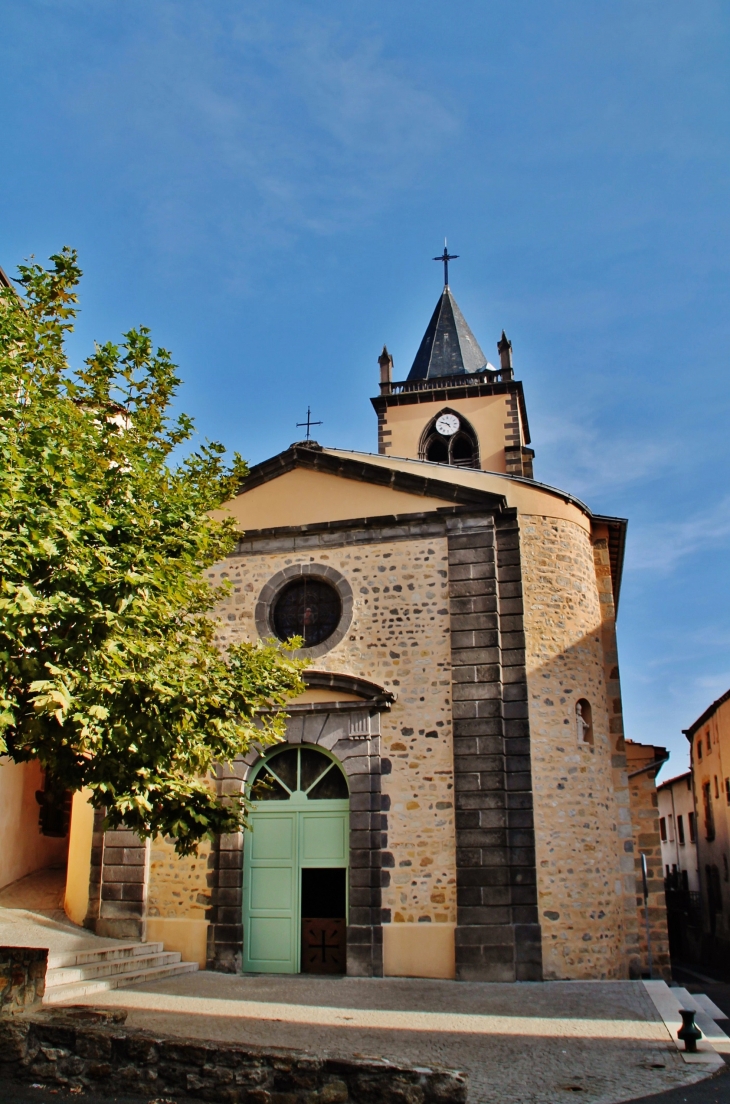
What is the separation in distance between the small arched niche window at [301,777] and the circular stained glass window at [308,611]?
149cm

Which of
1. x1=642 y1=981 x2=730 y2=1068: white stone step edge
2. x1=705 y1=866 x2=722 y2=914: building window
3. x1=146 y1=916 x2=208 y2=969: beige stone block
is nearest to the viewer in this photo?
x1=642 y1=981 x2=730 y2=1068: white stone step edge

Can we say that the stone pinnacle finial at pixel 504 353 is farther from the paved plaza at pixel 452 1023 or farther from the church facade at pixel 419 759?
the paved plaza at pixel 452 1023

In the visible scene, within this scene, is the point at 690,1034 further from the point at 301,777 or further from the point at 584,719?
the point at 301,777

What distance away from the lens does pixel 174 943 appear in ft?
36.7

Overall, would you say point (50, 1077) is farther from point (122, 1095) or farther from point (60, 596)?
point (60, 596)

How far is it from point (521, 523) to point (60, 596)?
749cm

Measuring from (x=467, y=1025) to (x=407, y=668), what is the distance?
4.75 m

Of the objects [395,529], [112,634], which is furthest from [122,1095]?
[395,529]

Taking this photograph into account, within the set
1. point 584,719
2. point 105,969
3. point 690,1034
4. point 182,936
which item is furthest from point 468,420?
point 690,1034

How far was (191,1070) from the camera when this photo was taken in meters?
5.25

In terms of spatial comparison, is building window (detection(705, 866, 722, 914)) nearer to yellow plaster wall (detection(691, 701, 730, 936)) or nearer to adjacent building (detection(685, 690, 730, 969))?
adjacent building (detection(685, 690, 730, 969))

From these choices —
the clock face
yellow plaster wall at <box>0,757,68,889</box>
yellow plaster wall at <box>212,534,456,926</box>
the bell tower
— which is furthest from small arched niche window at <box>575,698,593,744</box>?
the clock face

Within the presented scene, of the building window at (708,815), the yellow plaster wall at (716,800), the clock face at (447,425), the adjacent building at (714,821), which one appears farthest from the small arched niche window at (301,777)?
the building window at (708,815)

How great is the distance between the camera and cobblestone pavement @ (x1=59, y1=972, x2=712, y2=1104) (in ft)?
18.8
